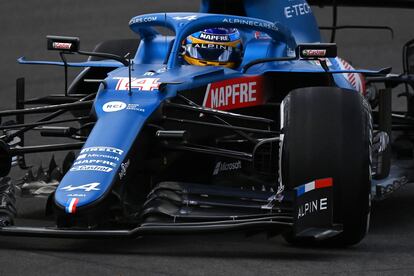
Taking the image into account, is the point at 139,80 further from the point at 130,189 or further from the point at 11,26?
the point at 11,26

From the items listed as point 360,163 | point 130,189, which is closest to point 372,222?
point 360,163

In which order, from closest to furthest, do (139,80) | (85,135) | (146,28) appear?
(139,80) → (85,135) → (146,28)

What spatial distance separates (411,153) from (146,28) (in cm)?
221

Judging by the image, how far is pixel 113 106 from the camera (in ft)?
22.7

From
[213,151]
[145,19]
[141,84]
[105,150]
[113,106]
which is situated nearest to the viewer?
[105,150]

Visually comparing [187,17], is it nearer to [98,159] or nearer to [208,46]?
[208,46]

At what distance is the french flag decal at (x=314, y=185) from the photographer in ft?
20.6

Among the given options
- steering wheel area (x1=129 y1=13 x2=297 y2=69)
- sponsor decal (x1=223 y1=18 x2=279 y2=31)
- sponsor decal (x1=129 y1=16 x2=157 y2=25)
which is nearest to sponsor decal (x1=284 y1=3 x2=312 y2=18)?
steering wheel area (x1=129 y1=13 x2=297 y2=69)

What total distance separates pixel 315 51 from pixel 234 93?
77cm

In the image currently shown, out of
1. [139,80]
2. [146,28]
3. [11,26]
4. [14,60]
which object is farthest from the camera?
[11,26]

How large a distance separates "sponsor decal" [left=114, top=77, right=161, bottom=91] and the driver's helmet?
37.2 inches

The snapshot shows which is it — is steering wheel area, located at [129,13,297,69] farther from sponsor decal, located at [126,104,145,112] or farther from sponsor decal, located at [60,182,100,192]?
sponsor decal, located at [60,182,100,192]

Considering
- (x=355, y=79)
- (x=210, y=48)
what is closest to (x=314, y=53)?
(x=210, y=48)

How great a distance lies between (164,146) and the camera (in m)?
6.84
